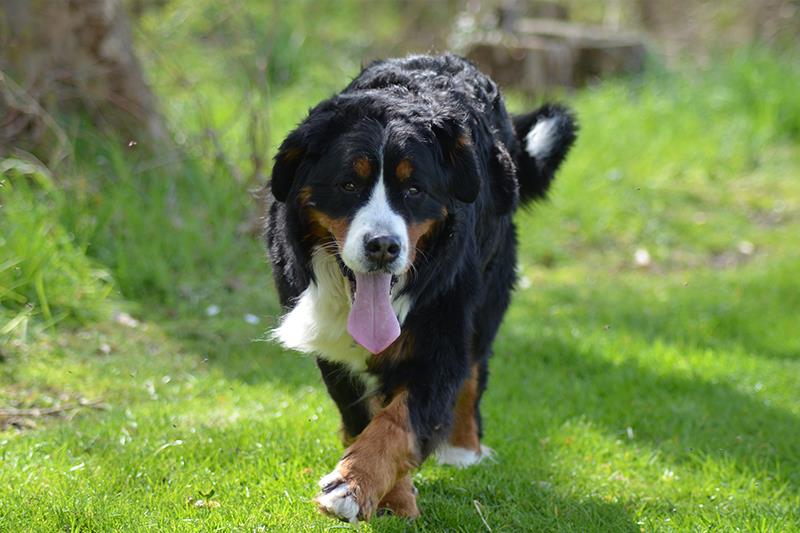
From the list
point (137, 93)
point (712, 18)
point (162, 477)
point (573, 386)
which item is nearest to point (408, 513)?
point (162, 477)

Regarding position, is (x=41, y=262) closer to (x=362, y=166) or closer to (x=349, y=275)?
(x=349, y=275)

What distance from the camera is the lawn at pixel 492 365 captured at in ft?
13.4

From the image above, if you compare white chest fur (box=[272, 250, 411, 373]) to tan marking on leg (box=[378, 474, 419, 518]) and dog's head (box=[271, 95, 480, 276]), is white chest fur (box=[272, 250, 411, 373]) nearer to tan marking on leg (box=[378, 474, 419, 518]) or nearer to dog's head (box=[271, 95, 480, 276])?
dog's head (box=[271, 95, 480, 276])

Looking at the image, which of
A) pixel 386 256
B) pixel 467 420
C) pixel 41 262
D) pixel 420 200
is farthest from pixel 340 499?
pixel 41 262

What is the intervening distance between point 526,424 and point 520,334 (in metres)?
1.53

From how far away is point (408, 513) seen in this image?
383 centimetres

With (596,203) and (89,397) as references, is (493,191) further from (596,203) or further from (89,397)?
(596,203)

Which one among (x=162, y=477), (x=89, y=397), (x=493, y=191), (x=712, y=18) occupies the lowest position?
(x=712, y=18)

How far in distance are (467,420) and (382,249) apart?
62.2 inches

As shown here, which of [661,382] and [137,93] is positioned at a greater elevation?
[137,93]

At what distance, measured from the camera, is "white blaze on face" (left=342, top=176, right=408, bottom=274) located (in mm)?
3445

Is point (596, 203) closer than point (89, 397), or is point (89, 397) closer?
point (89, 397)

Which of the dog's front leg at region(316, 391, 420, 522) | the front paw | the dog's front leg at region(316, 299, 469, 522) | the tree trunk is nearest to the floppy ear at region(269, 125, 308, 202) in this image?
the dog's front leg at region(316, 299, 469, 522)

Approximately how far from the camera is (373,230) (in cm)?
344
